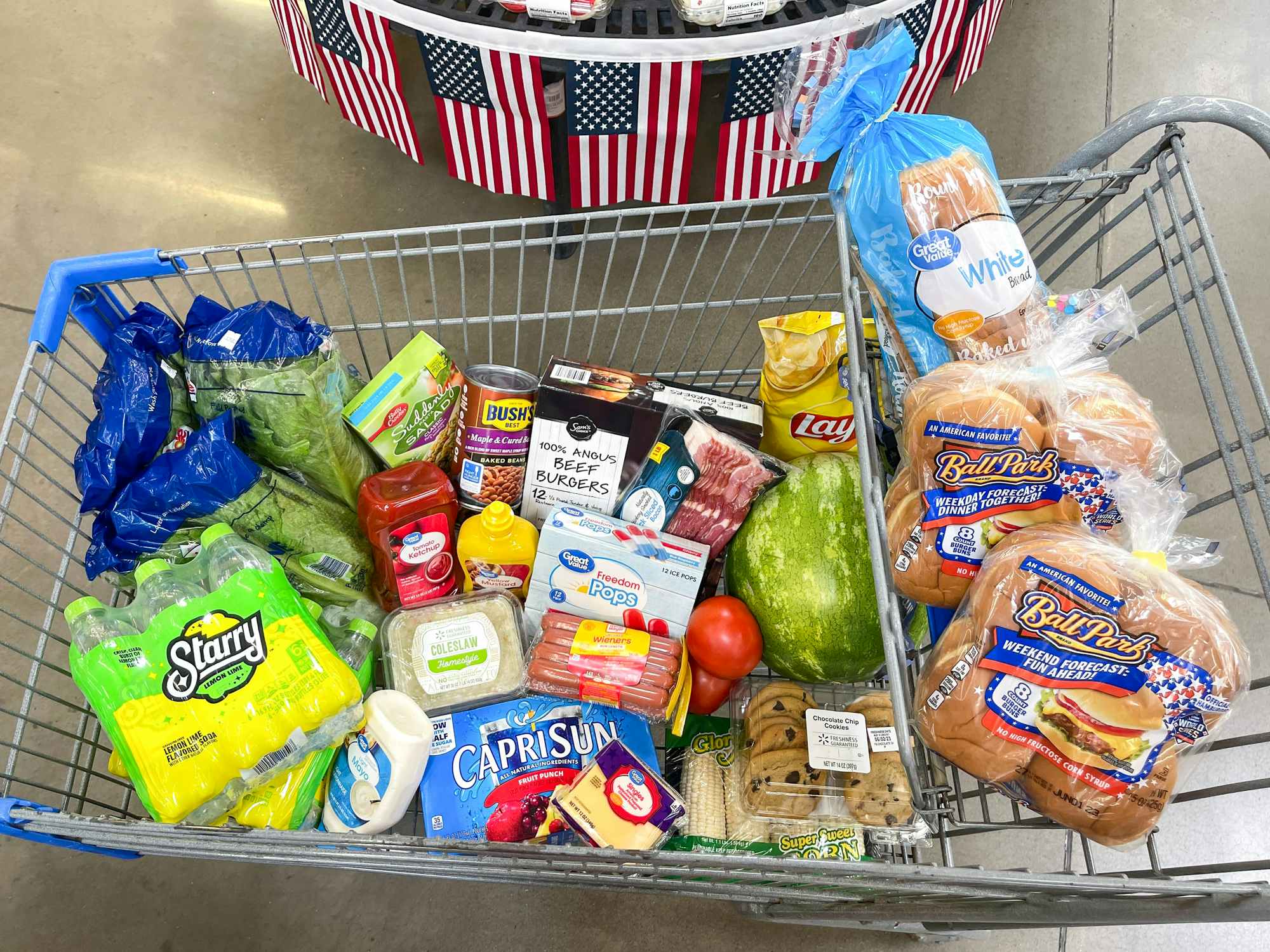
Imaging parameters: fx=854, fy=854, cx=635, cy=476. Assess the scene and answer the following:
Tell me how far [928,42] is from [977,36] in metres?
0.34

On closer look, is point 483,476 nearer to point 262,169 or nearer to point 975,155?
point 975,155

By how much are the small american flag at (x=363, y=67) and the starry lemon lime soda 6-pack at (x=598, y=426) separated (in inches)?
48.4

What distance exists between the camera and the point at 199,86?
312 centimetres

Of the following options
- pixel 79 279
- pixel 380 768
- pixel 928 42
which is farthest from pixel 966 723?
pixel 928 42

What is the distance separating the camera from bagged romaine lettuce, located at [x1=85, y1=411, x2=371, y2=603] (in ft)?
4.99

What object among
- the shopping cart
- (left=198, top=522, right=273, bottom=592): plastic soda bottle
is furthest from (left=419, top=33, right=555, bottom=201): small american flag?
(left=198, top=522, right=273, bottom=592): plastic soda bottle

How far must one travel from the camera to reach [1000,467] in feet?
3.64

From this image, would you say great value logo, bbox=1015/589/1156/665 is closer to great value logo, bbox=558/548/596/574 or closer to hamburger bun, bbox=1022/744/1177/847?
hamburger bun, bbox=1022/744/1177/847

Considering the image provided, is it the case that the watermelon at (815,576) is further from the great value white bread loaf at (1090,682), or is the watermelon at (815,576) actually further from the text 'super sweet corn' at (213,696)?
the text 'super sweet corn' at (213,696)

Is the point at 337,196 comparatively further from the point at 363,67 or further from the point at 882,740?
the point at 882,740

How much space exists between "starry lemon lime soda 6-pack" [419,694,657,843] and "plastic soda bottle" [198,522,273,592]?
17.0 inches

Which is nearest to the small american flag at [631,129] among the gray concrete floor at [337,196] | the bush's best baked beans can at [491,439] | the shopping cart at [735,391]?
the shopping cart at [735,391]

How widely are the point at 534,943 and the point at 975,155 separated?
1.95m

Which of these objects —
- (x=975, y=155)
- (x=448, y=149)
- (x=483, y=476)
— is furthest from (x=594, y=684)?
(x=448, y=149)
